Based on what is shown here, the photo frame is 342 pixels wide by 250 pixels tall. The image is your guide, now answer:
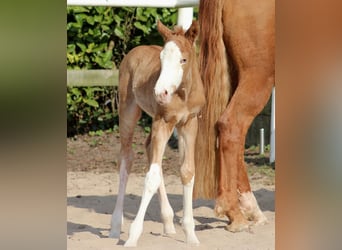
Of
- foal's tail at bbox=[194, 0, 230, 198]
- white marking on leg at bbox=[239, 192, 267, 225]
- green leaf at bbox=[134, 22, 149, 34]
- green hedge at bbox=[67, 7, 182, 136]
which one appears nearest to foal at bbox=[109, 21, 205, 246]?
foal's tail at bbox=[194, 0, 230, 198]

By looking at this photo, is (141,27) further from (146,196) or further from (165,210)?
(146,196)

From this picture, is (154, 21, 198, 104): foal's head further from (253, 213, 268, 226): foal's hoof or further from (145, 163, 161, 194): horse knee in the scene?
(253, 213, 268, 226): foal's hoof

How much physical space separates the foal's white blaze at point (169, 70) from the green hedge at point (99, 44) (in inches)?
43.4

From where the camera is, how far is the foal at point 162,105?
1816 mm

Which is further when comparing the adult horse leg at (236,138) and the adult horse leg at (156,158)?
the adult horse leg at (236,138)

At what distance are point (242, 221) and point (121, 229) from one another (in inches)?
14.7

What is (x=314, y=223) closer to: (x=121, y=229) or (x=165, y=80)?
(x=165, y=80)

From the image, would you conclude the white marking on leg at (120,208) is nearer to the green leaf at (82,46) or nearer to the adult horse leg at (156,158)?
the adult horse leg at (156,158)

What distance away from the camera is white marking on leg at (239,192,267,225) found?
→ 227 cm

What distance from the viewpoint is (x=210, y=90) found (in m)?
2.20

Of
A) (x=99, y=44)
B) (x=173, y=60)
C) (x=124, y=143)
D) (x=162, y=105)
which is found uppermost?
(x=99, y=44)

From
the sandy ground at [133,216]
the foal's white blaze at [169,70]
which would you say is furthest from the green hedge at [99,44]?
the foal's white blaze at [169,70]

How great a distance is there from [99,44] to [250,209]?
1023 millimetres

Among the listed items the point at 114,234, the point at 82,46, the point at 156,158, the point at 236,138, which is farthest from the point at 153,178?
the point at 82,46
